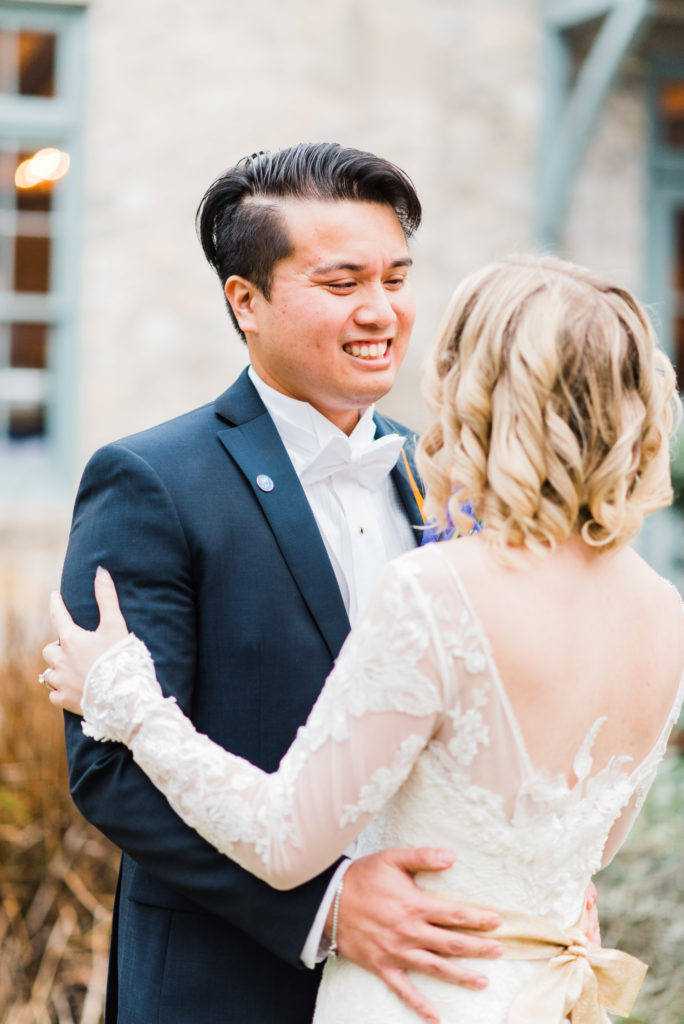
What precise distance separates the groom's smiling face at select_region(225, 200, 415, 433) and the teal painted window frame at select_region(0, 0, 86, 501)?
4.88 meters

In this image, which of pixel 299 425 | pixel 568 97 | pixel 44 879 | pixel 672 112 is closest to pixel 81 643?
pixel 299 425

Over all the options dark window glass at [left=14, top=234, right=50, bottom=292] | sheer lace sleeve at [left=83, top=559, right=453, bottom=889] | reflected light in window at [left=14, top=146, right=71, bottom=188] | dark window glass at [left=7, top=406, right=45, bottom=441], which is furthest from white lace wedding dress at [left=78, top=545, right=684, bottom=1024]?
reflected light in window at [left=14, top=146, right=71, bottom=188]

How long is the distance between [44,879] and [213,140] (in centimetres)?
436

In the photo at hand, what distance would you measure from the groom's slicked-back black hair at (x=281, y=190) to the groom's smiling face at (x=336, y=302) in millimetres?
21

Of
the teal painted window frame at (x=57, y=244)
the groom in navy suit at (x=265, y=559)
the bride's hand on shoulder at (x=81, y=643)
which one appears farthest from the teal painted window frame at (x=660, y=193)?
the bride's hand on shoulder at (x=81, y=643)

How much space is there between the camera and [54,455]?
Result: 7047mm

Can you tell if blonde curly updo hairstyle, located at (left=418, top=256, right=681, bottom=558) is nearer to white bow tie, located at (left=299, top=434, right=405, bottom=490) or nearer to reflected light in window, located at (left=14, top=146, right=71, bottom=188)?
white bow tie, located at (left=299, top=434, right=405, bottom=490)

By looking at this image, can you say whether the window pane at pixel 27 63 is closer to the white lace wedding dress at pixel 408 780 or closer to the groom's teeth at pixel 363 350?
the groom's teeth at pixel 363 350

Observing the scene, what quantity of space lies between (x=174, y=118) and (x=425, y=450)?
5542mm

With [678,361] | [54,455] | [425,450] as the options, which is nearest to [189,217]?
[54,455]

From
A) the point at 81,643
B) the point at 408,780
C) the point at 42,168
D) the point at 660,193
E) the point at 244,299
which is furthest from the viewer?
the point at 660,193

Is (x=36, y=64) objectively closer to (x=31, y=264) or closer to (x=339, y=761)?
(x=31, y=264)

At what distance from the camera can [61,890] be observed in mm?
4023

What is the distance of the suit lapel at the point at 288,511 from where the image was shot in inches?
81.3
